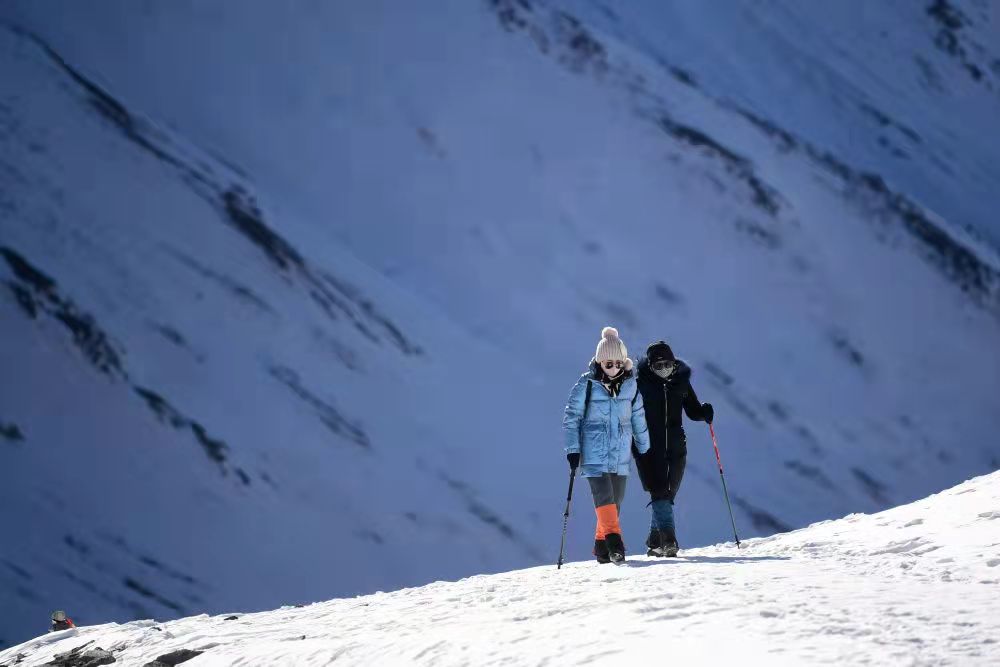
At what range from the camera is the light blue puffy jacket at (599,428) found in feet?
23.5

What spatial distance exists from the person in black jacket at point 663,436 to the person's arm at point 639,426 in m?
0.18

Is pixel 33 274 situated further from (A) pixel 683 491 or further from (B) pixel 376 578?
(A) pixel 683 491

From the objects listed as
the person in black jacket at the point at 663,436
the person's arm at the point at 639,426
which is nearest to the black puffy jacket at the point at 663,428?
the person in black jacket at the point at 663,436

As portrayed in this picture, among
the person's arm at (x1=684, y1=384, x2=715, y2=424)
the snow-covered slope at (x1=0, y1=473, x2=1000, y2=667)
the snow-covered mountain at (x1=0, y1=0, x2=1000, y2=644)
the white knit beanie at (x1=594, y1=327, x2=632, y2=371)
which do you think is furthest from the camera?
the snow-covered mountain at (x1=0, y1=0, x2=1000, y2=644)

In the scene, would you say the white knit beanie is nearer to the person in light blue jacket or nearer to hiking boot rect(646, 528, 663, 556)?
the person in light blue jacket

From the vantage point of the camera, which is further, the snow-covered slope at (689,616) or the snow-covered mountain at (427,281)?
the snow-covered mountain at (427,281)

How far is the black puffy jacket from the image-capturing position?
24.6ft

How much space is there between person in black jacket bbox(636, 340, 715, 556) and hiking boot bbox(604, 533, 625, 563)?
47 cm

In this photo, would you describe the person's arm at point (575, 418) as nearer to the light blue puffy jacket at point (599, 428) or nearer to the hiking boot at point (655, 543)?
the light blue puffy jacket at point (599, 428)

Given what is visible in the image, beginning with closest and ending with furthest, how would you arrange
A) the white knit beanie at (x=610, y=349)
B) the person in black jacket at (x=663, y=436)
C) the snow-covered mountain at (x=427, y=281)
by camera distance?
the white knit beanie at (x=610, y=349)
the person in black jacket at (x=663, y=436)
the snow-covered mountain at (x=427, y=281)

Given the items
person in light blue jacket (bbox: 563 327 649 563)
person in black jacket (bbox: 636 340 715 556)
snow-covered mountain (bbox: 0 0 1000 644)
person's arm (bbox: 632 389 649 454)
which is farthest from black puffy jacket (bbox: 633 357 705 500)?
snow-covered mountain (bbox: 0 0 1000 644)

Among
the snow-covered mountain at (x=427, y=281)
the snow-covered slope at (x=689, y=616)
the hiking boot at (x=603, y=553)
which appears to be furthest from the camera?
the snow-covered mountain at (x=427, y=281)

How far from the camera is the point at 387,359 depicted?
14.5 meters

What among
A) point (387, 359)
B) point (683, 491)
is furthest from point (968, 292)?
point (387, 359)
